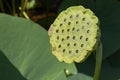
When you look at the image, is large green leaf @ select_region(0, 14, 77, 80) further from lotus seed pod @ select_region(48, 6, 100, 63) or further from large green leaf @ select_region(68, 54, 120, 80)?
lotus seed pod @ select_region(48, 6, 100, 63)

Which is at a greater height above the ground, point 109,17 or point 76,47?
point 76,47

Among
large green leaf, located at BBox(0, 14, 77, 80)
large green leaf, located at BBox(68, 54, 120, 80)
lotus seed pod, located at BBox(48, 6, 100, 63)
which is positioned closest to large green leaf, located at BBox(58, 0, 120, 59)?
large green leaf, located at BBox(68, 54, 120, 80)

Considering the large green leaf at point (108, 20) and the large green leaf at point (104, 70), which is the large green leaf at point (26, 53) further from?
the large green leaf at point (108, 20)

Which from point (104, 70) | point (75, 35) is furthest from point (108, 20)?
point (75, 35)

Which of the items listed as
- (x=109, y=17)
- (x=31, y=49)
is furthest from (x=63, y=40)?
(x=109, y=17)

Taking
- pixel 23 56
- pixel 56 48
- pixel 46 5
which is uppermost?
pixel 56 48

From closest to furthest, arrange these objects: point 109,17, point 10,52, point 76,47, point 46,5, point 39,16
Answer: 1. point 76,47
2. point 10,52
3. point 109,17
4. point 39,16
5. point 46,5

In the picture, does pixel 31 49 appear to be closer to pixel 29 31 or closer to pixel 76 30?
pixel 29 31
